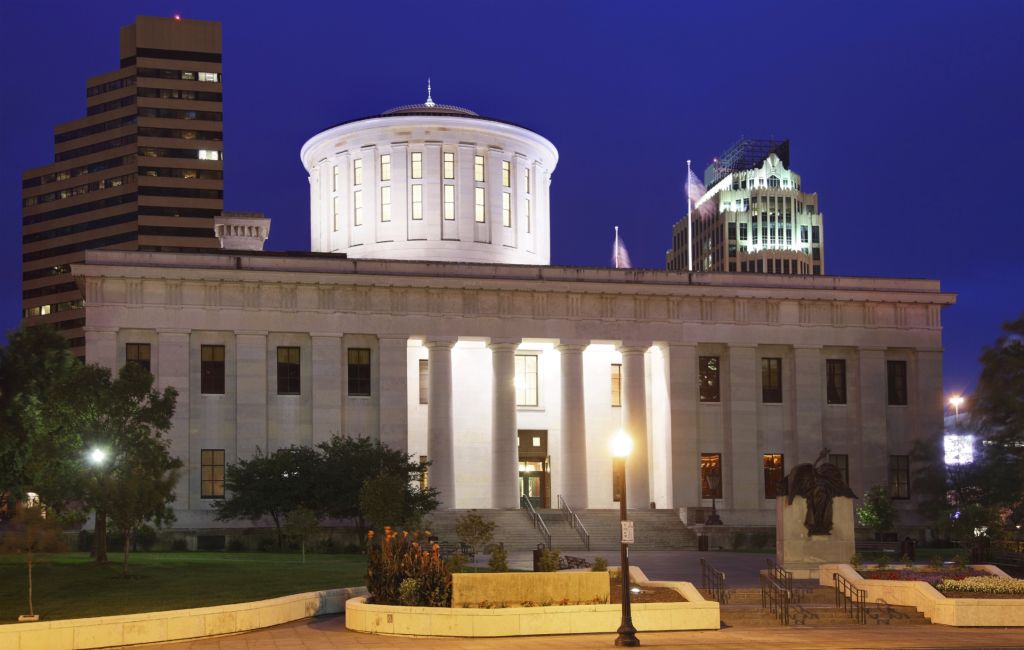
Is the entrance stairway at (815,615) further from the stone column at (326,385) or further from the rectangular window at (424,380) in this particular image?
the rectangular window at (424,380)

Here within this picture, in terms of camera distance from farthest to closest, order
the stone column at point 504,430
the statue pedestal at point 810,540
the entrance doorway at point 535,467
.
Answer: the entrance doorway at point 535,467, the stone column at point 504,430, the statue pedestal at point 810,540

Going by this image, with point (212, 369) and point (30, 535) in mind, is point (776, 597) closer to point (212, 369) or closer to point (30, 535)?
point (30, 535)

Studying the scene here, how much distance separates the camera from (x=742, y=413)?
227 feet

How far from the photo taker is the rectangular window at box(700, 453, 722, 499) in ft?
226

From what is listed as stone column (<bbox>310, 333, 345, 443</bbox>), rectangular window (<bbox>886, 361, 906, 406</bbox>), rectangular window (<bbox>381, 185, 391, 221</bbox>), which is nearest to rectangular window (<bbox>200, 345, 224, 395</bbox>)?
stone column (<bbox>310, 333, 345, 443</bbox>)

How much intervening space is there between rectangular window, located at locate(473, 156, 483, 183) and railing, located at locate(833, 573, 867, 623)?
1770 inches

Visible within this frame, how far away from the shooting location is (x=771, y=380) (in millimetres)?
70750

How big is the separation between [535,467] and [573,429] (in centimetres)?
491

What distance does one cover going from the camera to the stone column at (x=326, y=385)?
64625 millimetres

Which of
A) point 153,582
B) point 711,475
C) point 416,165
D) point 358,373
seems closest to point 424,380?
point 358,373

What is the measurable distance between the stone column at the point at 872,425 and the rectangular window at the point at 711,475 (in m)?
6.80

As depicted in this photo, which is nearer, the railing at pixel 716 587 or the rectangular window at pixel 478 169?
the railing at pixel 716 587

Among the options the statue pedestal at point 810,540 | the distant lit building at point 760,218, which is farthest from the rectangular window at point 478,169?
the distant lit building at point 760,218

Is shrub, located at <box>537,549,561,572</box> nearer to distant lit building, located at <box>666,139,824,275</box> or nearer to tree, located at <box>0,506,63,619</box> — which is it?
tree, located at <box>0,506,63,619</box>
